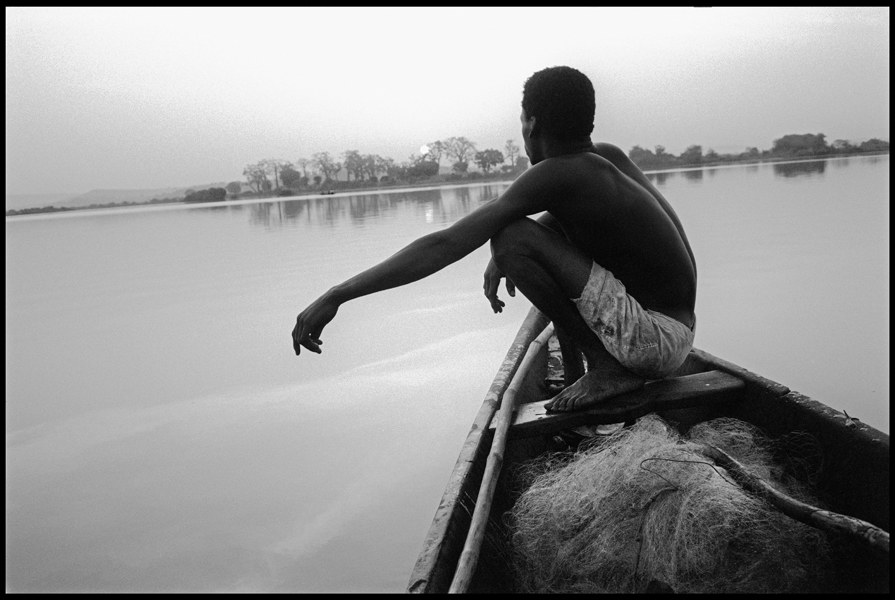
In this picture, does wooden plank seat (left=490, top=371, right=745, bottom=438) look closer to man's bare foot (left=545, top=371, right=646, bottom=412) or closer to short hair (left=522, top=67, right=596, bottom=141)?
man's bare foot (left=545, top=371, right=646, bottom=412)

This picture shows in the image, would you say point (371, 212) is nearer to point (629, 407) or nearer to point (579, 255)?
point (579, 255)

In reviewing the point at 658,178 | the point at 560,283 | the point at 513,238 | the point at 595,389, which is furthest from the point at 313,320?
the point at 658,178

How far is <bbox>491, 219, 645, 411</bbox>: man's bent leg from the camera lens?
6.41 feet

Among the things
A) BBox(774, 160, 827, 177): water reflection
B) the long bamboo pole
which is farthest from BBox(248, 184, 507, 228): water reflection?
BBox(774, 160, 827, 177): water reflection

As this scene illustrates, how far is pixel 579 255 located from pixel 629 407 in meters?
0.50

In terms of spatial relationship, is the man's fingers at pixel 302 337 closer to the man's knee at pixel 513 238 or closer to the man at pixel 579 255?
the man at pixel 579 255

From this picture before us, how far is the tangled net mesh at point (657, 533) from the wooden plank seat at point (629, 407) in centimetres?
23

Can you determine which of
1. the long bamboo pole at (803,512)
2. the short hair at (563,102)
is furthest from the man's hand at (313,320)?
the long bamboo pole at (803,512)

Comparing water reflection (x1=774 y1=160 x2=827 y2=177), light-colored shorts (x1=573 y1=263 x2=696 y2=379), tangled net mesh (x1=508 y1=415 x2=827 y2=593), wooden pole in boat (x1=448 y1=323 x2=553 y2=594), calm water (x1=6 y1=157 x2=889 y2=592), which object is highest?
water reflection (x1=774 y1=160 x2=827 y2=177)

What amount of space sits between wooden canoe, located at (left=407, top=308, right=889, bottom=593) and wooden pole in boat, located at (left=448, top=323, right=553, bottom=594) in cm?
5

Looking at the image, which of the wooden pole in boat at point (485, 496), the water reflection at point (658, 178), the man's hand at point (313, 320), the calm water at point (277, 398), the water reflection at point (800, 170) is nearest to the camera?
the wooden pole in boat at point (485, 496)

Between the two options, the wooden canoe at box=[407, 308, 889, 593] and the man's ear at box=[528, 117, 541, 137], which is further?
the man's ear at box=[528, 117, 541, 137]

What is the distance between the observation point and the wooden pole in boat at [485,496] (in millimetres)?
1259

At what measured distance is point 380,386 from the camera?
13.1 ft
